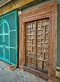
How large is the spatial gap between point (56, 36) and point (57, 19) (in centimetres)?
50

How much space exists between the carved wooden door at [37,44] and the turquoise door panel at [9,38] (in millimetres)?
872

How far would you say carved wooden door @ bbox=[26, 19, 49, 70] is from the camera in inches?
244

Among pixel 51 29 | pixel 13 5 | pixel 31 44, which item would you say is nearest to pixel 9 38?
pixel 13 5

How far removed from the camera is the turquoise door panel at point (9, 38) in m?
8.02

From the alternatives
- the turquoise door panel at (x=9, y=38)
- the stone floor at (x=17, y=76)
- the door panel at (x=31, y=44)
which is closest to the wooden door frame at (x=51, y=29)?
the stone floor at (x=17, y=76)

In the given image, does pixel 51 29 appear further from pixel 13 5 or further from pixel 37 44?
pixel 13 5

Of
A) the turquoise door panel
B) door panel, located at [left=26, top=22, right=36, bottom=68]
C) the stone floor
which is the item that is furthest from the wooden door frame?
the turquoise door panel

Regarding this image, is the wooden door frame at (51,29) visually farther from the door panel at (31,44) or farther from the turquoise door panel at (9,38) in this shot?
the turquoise door panel at (9,38)

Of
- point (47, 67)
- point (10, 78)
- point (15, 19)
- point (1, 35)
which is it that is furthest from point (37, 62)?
point (1, 35)

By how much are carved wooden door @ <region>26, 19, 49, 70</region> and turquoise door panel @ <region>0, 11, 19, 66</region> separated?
87 centimetres

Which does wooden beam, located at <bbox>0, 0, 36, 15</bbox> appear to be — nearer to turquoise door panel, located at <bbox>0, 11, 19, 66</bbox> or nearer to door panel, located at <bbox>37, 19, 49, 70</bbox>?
turquoise door panel, located at <bbox>0, 11, 19, 66</bbox>

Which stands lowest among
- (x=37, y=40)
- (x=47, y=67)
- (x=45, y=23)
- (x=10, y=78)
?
(x=10, y=78)

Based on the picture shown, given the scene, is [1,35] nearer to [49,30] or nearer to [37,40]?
[37,40]

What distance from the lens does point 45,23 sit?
6141 millimetres
